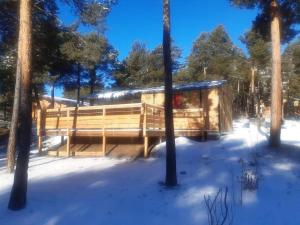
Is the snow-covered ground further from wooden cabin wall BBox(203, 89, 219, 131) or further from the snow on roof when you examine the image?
the snow on roof

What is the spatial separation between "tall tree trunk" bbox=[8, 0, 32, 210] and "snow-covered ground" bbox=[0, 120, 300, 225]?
400 mm

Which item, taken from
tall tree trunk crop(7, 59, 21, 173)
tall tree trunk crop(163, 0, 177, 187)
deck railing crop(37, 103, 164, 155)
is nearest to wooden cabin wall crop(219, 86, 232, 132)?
deck railing crop(37, 103, 164, 155)

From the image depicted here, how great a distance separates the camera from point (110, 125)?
606 inches

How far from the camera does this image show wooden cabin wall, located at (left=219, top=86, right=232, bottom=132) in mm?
20027

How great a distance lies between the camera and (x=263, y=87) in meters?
42.5

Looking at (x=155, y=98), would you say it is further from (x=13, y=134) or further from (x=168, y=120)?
(x=168, y=120)

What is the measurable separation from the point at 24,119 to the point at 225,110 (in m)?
15.2

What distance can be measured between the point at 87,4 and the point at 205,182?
25.8 ft

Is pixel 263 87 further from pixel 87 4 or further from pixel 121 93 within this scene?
pixel 87 4

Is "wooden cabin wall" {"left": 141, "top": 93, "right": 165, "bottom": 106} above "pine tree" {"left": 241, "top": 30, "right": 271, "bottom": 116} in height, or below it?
below

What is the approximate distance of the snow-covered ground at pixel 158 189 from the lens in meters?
7.31

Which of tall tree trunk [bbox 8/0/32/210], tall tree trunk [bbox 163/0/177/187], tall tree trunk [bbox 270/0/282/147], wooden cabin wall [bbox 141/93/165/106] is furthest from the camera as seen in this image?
wooden cabin wall [bbox 141/93/165/106]

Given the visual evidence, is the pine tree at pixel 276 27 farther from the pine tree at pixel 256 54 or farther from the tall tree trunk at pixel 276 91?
the pine tree at pixel 256 54

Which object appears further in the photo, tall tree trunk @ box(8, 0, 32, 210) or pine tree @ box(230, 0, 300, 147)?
pine tree @ box(230, 0, 300, 147)
